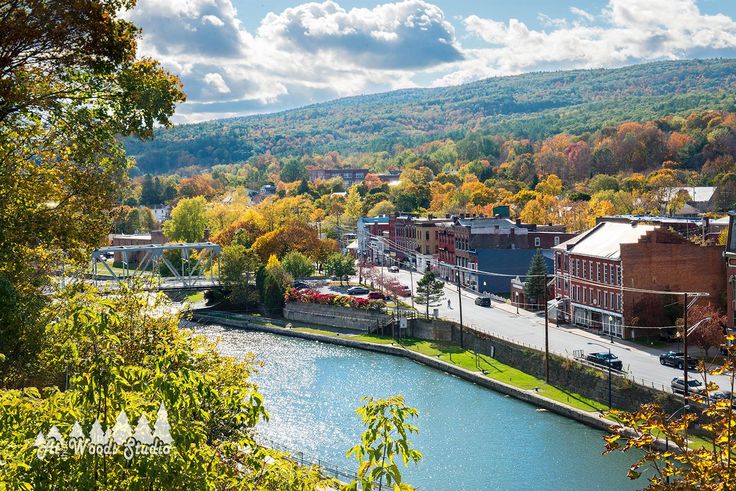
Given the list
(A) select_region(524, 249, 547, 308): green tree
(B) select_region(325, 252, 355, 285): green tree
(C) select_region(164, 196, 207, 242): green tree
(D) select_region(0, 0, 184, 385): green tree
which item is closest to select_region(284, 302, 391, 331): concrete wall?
(B) select_region(325, 252, 355, 285): green tree

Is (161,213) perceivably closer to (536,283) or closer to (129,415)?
(536,283)

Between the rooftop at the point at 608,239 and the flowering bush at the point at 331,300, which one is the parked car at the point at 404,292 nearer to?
the flowering bush at the point at 331,300

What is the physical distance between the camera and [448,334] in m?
54.2

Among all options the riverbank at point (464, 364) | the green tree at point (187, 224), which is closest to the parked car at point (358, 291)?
the riverbank at point (464, 364)

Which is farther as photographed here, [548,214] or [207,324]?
[548,214]

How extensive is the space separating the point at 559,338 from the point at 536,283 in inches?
389

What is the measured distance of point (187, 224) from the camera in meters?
105

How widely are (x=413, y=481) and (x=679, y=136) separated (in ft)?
393

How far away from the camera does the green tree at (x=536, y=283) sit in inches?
2234

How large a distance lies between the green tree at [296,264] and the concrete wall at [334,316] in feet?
27.0

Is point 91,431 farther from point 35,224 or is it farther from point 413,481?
point 413,481

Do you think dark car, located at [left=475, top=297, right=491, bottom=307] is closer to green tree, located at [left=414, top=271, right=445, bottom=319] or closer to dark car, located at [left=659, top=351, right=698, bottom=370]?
green tree, located at [left=414, top=271, right=445, bottom=319]

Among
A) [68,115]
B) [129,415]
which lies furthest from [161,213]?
[129,415]

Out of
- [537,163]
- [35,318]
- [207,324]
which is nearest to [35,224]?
[35,318]
